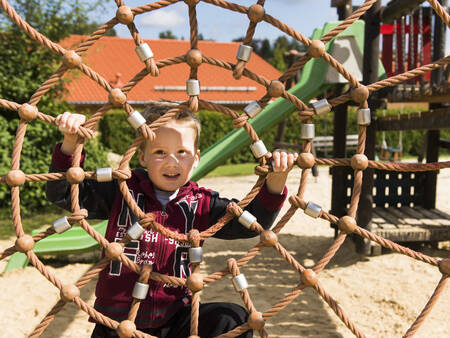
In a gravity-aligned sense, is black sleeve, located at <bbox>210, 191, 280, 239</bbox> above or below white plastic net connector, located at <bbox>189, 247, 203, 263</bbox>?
above

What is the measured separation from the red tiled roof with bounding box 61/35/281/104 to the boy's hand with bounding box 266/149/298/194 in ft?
44.3

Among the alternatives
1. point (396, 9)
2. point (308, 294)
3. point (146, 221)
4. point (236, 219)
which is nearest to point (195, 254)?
point (146, 221)

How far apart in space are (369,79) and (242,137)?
115cm

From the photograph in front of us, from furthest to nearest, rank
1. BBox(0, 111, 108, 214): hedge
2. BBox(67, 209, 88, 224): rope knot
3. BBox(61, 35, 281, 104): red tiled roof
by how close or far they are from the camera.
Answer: BBox(61, 35, 281, 104): red tiled roof < BBox(0, 111, 108, 214): hedge < BBox(67, 209, 88, 224): rope knot

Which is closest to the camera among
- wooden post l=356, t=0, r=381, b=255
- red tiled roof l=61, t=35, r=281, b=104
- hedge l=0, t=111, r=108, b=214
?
wooden post l=356, t=0, r=381, b=255

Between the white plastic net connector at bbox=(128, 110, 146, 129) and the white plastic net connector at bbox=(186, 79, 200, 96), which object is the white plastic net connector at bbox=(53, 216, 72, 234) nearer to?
the white plastic net connector at bbox=(128, 110, 146, 129)

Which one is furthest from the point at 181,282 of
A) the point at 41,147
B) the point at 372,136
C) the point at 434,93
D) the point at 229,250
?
the point at 41,147

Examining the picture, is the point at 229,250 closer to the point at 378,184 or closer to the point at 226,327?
the point at 378,184

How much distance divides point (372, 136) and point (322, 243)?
1.33m

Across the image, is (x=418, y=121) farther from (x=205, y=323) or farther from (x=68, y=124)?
(x=68, y=124)

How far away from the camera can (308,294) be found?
3121mm

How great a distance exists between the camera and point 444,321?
104 inches

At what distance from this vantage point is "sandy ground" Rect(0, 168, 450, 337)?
8.55ft

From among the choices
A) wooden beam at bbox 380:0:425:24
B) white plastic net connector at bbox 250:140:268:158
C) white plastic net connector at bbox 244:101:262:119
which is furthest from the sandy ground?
wooden beam at bbox 380:0:425:24
